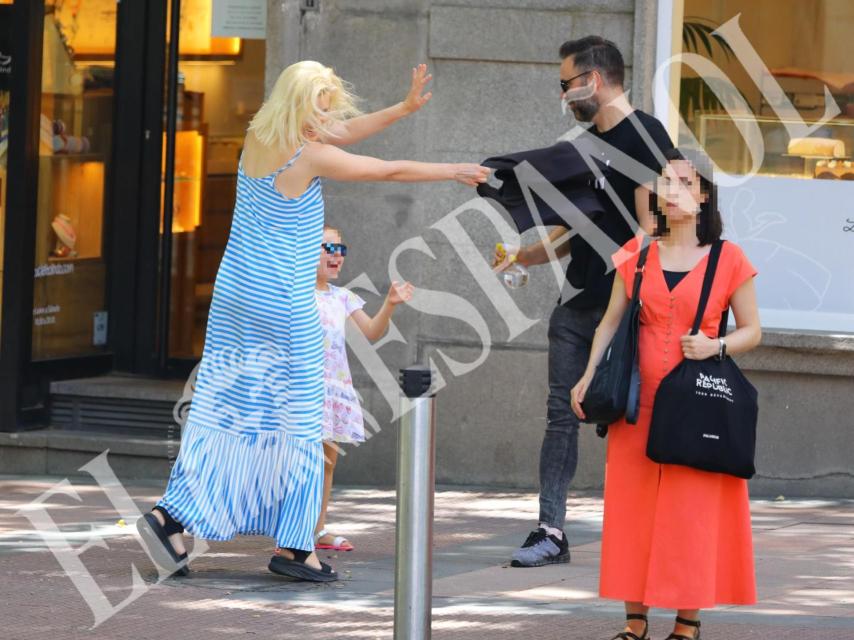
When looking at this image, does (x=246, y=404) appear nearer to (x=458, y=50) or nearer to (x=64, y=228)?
(x=458, y=50)

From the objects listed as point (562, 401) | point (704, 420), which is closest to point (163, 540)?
point (562, 401)

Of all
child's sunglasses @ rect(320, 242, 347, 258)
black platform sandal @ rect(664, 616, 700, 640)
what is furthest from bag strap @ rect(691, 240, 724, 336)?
child's sunglasses @ rect(320, 242, 347, 258)

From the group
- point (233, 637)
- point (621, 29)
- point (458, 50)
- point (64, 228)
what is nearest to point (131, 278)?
point (64, 228)

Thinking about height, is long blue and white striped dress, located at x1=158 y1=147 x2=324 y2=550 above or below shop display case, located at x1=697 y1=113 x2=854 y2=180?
below

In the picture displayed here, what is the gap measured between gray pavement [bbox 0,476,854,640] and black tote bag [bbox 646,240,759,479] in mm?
848

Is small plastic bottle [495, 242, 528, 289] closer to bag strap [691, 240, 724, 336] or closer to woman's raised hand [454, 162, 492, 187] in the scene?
woman's raised hand [454, 162, 492, 187]

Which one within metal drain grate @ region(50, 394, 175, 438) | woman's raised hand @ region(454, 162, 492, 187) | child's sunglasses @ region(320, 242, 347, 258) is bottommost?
metal drain grate @ region(50, 394, 175, 438)

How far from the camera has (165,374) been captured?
1062cm

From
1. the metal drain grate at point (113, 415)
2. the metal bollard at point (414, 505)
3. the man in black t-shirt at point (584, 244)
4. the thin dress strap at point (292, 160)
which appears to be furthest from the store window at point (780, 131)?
the metal bollard at point (414, 505)

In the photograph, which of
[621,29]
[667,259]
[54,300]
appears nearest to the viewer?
[667,259]

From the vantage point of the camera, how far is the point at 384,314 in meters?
6.75

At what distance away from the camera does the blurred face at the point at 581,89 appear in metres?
6.88

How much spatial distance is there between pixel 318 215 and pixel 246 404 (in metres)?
0.85

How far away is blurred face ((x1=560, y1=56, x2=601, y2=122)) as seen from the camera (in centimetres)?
688
